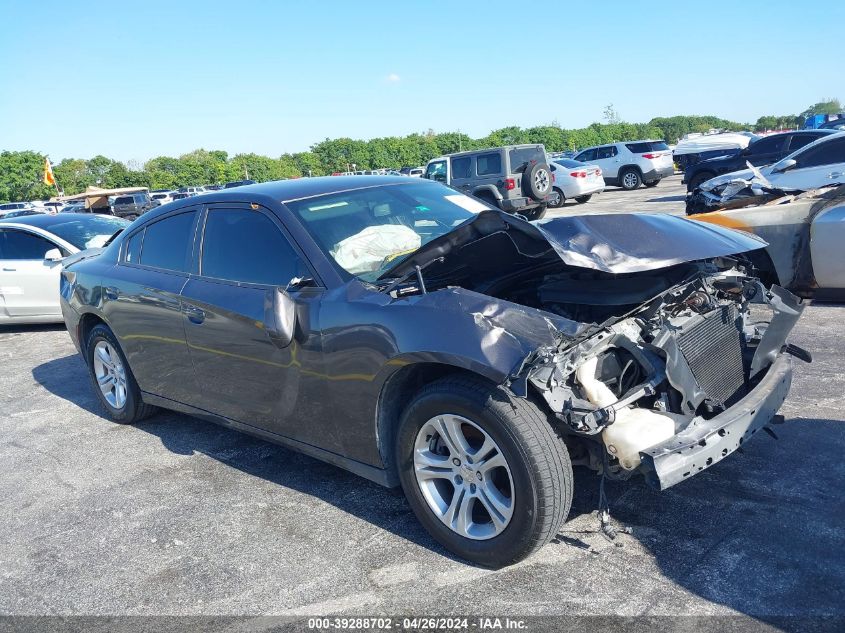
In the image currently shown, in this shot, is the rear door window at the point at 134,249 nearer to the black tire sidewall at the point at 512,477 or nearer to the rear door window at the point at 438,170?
the black tire sidewall at the point at 512,477

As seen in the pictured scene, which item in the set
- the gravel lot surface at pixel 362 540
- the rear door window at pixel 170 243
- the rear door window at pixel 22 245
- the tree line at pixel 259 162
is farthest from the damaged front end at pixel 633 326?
the tree line at pixel 259 162

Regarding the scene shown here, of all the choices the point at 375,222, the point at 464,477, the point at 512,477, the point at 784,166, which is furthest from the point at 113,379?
the point at 784,166

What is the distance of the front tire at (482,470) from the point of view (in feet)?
9.11

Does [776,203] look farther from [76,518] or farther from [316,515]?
[76,518]

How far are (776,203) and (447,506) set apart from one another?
4.87 metres

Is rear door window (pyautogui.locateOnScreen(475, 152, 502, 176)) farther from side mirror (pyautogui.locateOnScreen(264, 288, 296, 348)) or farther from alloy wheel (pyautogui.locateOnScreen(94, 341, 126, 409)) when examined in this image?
side mirror (pyautogui.locateOnScreen(264, 288, 296, 348))

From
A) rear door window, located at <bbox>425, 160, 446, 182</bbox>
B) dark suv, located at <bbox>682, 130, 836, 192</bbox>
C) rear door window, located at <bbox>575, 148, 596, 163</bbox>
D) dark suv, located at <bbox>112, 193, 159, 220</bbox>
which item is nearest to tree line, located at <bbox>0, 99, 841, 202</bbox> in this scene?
dark suv, located at <bbox>112, 193, 159, 220</bbox>

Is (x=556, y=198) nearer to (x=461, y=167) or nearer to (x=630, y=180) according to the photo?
(x=461, y=167)

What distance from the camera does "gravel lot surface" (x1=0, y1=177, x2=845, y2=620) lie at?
283 cm

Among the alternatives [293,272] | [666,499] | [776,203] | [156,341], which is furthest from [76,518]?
[776,203]

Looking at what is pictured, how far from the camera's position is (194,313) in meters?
4.14

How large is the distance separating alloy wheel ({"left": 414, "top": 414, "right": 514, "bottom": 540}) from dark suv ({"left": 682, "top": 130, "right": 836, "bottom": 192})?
52.8 feet

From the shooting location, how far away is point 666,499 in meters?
3.46

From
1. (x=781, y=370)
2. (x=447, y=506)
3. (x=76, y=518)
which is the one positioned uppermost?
(x=781, y=370)
